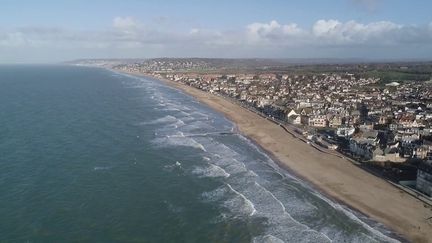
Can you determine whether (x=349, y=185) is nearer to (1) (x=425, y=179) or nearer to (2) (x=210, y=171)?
(1) (x=425, y=179)

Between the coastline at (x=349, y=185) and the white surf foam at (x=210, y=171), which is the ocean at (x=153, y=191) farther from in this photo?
the coastline at (x=349, y=185)

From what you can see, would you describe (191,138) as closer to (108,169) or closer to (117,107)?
(108,169)

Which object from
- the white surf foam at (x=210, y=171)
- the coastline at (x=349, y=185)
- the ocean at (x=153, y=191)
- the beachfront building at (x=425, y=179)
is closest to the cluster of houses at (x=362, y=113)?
the beachfront building at (x=425, y=179)

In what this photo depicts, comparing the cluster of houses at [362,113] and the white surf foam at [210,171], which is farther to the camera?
the cluster of houses at [362,113]

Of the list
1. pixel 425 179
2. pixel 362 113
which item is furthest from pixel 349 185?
pixel 362 113

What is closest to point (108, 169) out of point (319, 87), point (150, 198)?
point (150, 198)

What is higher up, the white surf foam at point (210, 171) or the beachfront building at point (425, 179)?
the beachfront building at point (425, 179)
